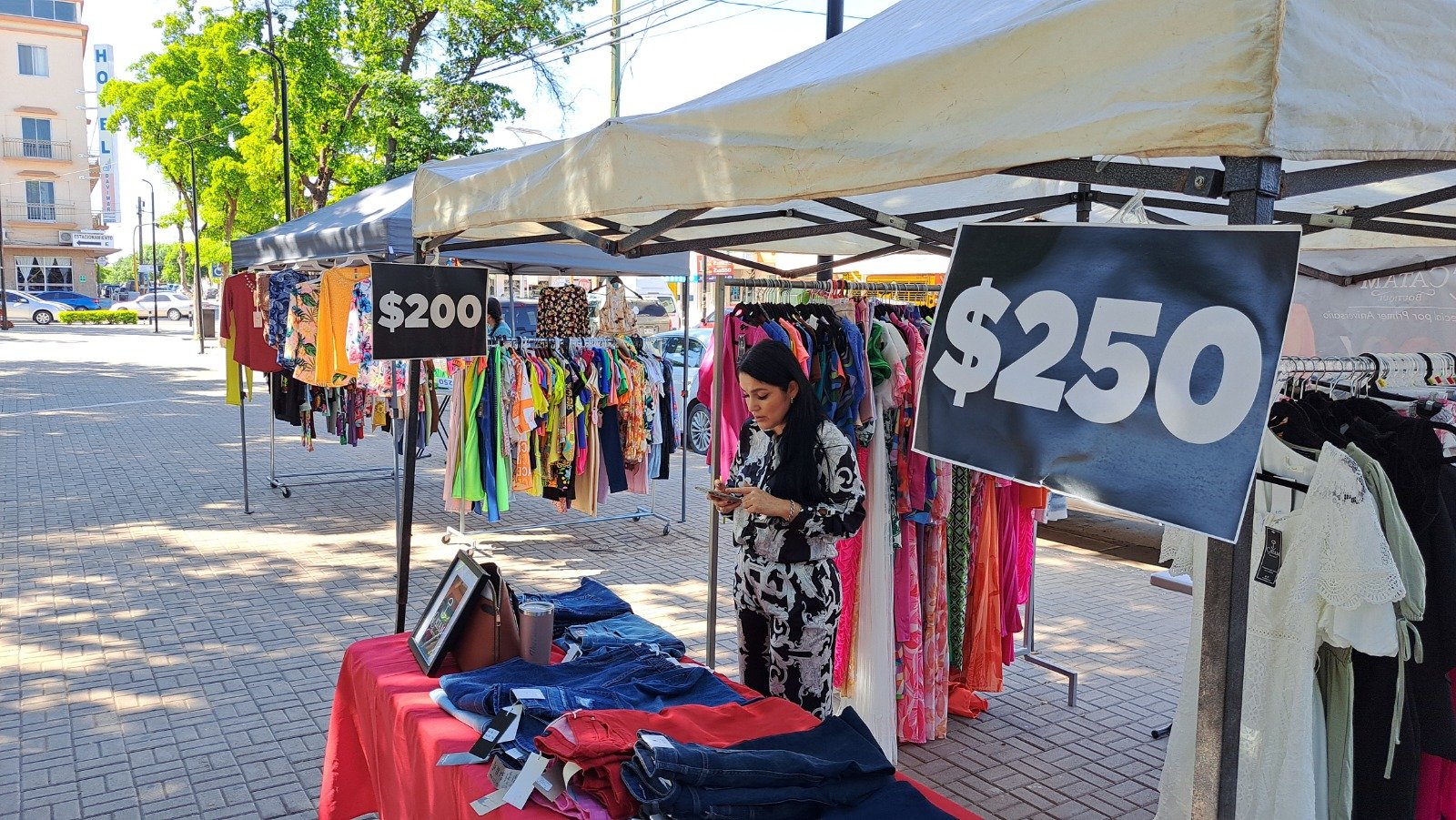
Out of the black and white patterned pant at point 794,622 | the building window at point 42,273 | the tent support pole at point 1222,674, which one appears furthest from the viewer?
the building window at point 42,273

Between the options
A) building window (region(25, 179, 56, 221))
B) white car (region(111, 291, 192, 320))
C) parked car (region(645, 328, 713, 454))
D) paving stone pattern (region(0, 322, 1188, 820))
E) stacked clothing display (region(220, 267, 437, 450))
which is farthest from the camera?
building window (region(25, 179, 56, 221))

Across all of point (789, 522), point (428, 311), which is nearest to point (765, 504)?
point (789, 522)

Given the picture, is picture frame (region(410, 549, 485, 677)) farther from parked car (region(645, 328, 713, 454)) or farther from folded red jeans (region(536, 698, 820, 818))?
→ parked car (region(645, 328, 713, 454))

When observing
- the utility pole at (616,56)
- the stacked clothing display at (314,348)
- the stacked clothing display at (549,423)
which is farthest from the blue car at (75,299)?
the stacked clothing display at (549,423)

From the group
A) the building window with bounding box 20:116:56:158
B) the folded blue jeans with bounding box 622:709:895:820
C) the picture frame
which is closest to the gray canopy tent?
the picture frame

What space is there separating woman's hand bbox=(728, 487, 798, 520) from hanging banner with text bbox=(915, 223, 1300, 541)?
1158 mm

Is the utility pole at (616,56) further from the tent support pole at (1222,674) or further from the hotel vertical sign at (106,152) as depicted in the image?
the hotel vertical sign at (106,152)

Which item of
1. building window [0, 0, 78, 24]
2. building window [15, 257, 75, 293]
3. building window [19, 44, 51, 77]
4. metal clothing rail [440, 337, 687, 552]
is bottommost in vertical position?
metal clothing rail [440, 337, 687, 552]

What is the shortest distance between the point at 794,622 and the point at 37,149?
208 feet

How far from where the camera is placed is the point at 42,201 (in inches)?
2106

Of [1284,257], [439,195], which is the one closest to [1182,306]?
[1284,257]

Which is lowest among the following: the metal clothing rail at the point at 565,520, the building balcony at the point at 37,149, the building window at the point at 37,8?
the metal clothing rail at the point at 565,520

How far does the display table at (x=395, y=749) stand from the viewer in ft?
7.98

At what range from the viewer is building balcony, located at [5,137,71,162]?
51844 mm
